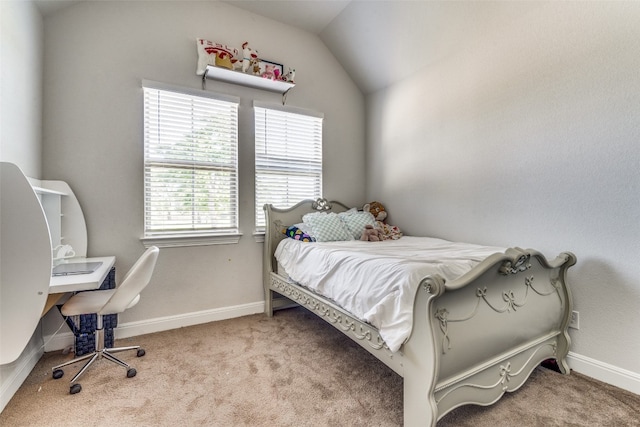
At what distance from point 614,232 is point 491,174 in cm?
86

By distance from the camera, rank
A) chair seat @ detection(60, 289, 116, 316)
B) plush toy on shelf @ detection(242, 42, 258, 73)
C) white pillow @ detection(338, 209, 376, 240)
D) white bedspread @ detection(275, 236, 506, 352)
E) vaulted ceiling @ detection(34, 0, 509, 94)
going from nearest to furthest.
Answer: white bedspread @ detection(275, 236, 506, 352)
chair seat @ detection(60, 289, 116, 316)
vaulted ceiling @ detection(34, 0, 509, 94)
plush toy on shelf @ detection(242, 42, 258, 73)
white pillow @ detection(338, 209, 376, 240)

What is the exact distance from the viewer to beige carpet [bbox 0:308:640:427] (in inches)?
58.2

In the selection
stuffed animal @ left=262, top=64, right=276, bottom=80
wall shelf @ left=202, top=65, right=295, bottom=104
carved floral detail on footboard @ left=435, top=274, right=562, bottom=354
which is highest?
Result: stuffed animal @ left=262, top=64, right=276, bottom=80

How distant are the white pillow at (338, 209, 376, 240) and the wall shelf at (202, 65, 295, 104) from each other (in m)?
1.47

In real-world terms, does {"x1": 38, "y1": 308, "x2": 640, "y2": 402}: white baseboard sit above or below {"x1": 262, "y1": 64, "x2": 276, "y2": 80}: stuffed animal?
below

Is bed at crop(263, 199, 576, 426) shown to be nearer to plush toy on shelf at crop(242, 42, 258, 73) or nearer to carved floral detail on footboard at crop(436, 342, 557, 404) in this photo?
carved floral detail on footboard at crop(436, 342, 557, 404)

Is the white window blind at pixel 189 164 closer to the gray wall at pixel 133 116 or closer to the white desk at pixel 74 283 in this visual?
the gray wall at pixel 133 116

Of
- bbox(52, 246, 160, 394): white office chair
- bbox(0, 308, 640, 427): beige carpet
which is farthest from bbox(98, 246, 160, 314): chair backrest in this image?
bbox(0, 308, 640, 427): beige carpet

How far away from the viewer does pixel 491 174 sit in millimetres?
2424

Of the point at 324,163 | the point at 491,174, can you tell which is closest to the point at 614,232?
the point at 491,174

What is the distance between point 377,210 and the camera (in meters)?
3.39

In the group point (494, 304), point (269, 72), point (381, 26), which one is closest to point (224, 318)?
point (494, 304)

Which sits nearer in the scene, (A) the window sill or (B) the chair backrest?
(B) the chair backrest

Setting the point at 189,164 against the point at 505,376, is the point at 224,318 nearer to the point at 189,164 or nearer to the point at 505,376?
the point at 189,164
